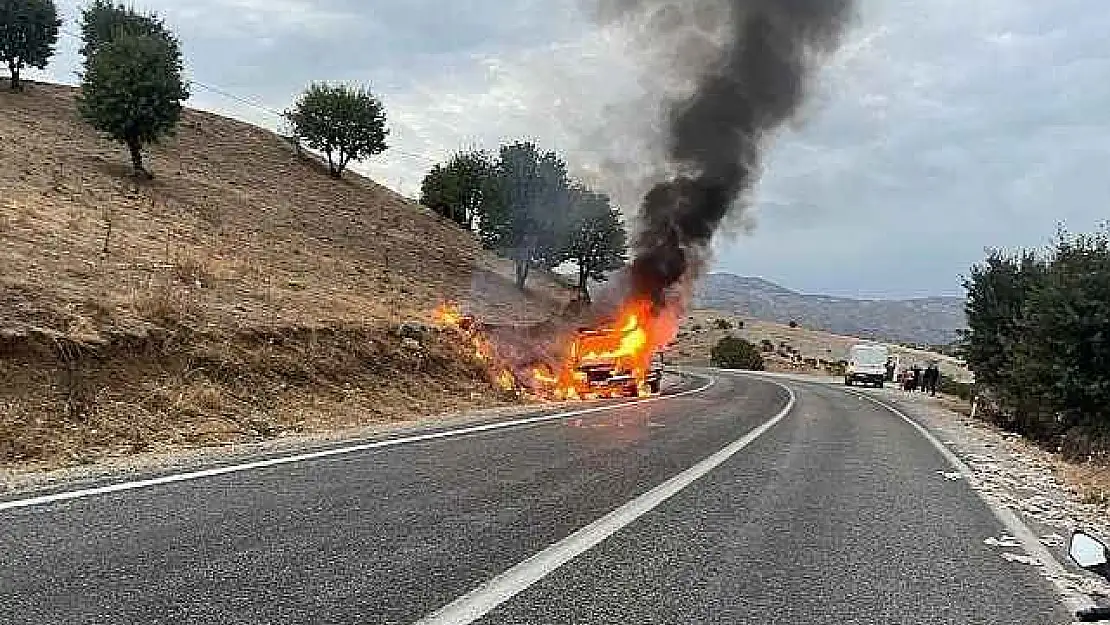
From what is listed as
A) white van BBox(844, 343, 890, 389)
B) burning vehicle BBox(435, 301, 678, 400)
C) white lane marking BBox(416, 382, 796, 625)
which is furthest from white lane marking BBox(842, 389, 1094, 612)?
white van BBox(844, 343, 890, 389)

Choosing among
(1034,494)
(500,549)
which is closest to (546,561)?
(500,549)

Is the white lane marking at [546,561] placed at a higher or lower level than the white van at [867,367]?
lower

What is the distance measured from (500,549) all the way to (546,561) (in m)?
0.39

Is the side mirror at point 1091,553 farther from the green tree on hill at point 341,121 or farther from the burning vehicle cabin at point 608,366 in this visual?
the green tree on hill at point 341,121

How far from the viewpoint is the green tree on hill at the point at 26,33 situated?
174ft

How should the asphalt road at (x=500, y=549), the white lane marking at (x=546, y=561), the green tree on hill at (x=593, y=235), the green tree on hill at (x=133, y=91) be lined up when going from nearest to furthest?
the white lane marking at (x=546, y=561), the asphalt road at (x=500, y=549), the green tree on hill at (x=133, y=91), the green tree on hill at (x=593, y=235)

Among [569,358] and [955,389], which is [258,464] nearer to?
[569,358]

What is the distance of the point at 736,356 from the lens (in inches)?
2805

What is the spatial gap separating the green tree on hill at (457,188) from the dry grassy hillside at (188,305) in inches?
487

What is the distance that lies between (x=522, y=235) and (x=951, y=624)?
154 feet

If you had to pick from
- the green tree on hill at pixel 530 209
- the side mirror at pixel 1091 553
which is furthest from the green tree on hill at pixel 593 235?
the side mirror at pixel 1091 553

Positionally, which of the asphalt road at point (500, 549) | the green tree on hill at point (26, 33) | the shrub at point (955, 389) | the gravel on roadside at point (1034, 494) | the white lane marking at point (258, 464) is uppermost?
the green tree on hill at point (26, 33)

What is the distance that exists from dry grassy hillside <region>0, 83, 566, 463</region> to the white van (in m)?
18.7

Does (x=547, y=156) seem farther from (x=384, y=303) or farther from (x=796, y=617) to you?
(x=796, y=617)
